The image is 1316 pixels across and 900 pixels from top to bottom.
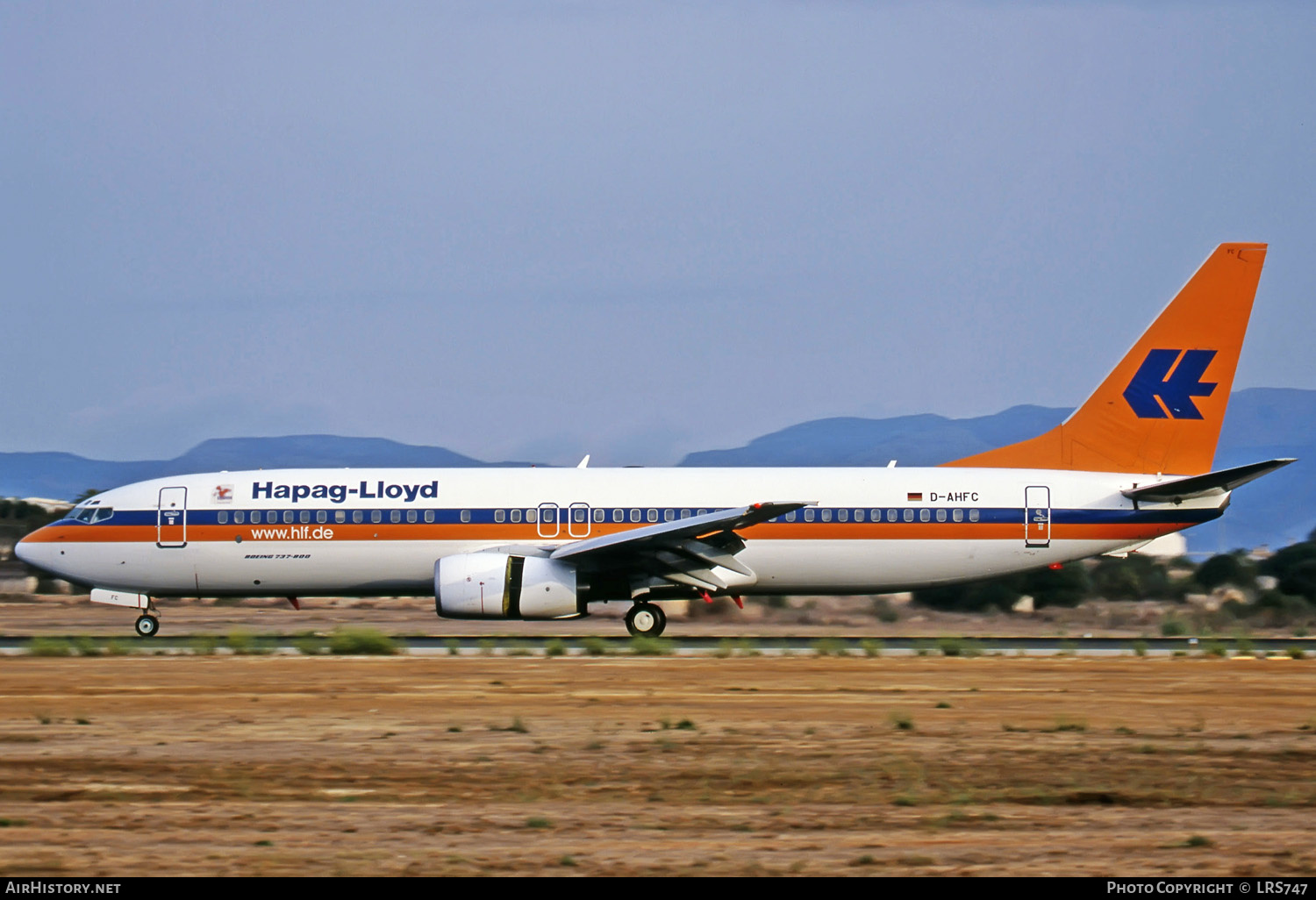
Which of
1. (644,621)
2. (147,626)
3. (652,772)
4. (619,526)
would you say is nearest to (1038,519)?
(644,621)

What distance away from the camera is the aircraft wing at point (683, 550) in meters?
24.5

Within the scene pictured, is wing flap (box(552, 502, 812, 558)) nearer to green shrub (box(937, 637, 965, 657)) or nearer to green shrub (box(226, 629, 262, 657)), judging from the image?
green shrub (box(937, 637, 965, 657))

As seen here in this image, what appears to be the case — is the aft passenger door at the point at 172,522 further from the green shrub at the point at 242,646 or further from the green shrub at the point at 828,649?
the green shrub at the point at 828,649

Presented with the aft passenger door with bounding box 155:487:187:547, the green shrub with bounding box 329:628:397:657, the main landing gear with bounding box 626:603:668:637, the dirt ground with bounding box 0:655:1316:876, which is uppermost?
the aft passenger door with bounding box 155:487:187:547

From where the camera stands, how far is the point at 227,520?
2667cm

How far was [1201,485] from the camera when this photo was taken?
85.0 ft

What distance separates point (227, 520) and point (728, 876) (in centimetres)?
2045

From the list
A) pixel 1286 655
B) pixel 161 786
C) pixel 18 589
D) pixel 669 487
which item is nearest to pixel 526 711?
pixel 161 786

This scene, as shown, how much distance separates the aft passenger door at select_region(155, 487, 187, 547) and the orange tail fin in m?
14.6

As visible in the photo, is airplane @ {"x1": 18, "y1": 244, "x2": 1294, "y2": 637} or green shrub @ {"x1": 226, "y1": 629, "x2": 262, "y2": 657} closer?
green shrub @ {"x1": 226, "y1": 629, "x2": 262, "y2": 657}

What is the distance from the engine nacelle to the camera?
2466 centimetres

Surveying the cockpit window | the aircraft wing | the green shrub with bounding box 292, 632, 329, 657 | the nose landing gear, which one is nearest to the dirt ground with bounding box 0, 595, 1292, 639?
the nose landing gear

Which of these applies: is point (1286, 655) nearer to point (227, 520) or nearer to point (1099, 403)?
point (1099, 403)

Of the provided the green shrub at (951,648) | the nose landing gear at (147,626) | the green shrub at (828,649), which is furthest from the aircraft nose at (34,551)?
the green shrub at (951,648)
